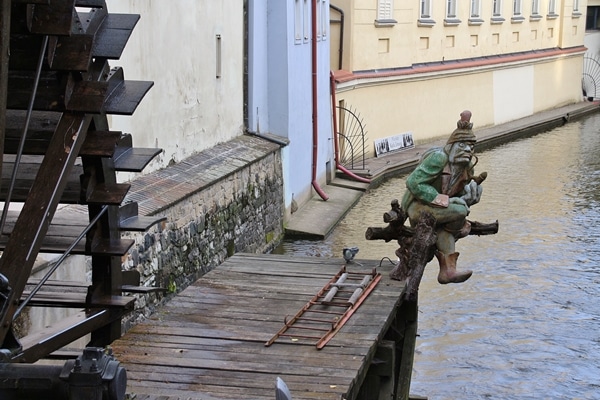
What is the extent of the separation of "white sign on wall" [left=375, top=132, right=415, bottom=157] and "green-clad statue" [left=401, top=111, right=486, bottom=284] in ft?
44.4

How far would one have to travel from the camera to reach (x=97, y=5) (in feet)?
18.5

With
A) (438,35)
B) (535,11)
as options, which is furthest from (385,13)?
(535,11)

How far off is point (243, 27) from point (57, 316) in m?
7.43

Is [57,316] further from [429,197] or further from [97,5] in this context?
[429,197]

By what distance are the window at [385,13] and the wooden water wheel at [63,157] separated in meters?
16.5

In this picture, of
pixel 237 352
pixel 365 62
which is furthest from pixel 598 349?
pixel 365 62

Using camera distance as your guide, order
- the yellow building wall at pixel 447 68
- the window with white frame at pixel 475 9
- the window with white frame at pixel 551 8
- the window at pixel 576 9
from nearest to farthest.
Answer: the yellow building wall at pixel 447 68 → the window with white frame at pixel 475 9 → the window with white frame at pixel 551 8 → the window at pixel 576 9

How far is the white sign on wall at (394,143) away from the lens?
22141 mm

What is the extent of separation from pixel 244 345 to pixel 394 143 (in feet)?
55.1

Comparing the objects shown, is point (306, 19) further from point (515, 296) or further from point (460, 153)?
point (460, 153)

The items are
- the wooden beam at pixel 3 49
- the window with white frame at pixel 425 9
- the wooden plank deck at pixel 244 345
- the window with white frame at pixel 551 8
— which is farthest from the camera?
the window with white frame at pixel 551 8

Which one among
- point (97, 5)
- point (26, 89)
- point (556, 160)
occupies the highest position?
point (97, 5)

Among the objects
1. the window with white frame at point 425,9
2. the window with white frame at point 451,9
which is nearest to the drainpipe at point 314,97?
the window with white frame at point 425,9

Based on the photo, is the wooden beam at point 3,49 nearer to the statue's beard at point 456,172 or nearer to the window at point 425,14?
the statue's beard at point 456,172
